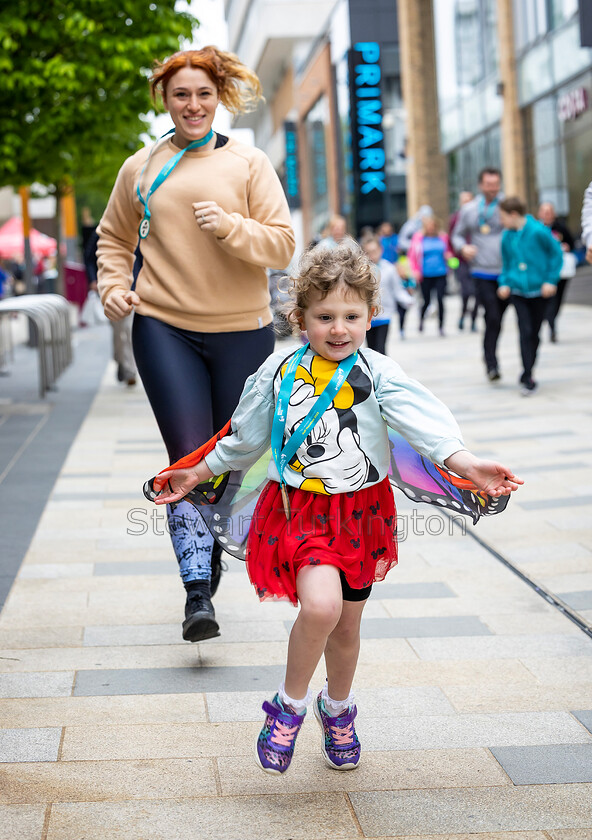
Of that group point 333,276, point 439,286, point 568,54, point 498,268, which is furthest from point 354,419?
point 568,54

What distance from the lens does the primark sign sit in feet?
125

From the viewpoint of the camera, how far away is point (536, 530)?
5.86m

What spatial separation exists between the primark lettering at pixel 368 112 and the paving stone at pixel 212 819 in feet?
120

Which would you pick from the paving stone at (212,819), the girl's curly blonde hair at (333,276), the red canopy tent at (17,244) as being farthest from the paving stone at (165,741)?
the red canopy tent at (17,244)

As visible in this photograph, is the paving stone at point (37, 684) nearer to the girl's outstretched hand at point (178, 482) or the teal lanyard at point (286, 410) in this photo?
the girl's outstretched hand at point (178, 482)

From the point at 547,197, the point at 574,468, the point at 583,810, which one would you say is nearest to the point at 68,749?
the point at 583,810

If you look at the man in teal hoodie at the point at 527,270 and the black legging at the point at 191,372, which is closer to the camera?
the black legging at the point at 191,372

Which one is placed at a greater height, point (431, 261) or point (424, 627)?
point (431, 261)

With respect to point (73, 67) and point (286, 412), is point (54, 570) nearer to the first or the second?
point (286, 412)

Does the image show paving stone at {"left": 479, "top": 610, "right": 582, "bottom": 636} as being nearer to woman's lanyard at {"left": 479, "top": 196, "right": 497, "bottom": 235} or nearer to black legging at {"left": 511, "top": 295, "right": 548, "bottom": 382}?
black legging at {"left": 511, "top": 295, "right": 548, "bottom": 382}

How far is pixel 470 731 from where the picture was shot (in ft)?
11.1

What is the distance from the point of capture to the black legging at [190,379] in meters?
4.04

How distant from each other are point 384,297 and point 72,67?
366cm

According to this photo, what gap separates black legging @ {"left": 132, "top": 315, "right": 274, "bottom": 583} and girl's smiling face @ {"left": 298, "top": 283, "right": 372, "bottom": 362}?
109cm
